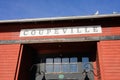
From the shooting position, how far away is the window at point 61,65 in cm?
1138

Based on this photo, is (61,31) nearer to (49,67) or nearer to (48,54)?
(48,54)

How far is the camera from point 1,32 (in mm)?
11508

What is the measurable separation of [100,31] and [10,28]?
5667 millimetres

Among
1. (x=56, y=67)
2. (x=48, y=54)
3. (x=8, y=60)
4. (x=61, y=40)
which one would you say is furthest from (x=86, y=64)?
(x=8, y=60)

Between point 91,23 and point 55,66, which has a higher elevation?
point 91,23

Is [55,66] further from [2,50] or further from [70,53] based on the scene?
[2,50]

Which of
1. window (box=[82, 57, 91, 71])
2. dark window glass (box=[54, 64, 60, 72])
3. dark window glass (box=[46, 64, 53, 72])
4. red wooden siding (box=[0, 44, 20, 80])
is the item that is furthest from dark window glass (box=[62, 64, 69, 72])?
red wooden siding (box=[0, 44, 20, 80])

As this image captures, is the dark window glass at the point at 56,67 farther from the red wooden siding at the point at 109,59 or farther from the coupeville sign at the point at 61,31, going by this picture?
the red wooden siding at the point at 109,59

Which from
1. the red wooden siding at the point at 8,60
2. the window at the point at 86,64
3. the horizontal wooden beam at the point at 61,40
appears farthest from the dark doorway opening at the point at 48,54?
the red wooden siding at the point at 8,60

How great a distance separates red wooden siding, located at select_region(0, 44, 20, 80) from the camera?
1013 cm

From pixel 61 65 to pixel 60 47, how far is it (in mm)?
1165

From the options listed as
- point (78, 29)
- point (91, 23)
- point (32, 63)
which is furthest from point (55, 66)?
point (91, 23)

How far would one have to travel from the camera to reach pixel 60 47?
1162 cm

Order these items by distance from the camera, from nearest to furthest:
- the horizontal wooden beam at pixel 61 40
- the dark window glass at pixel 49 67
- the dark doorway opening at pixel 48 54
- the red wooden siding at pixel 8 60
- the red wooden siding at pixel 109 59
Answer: the red wooden siding at pixel 109 59, the red wooden siding at pixel 8 60, the horizontal wooden beam at pixel 61 40, the dark doorway opening at pixel 48 54, the dark window glass at pixel 49 67
